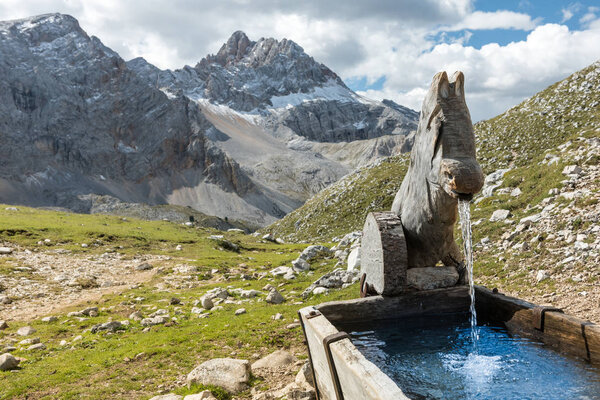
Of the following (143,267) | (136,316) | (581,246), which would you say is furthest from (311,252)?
(581,246)

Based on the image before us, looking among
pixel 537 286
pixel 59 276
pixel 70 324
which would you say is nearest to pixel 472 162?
pixel 537 286

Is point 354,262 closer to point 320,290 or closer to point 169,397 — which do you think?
point 320,290

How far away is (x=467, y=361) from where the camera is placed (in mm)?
6094

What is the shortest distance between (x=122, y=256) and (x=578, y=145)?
28354 millimetres

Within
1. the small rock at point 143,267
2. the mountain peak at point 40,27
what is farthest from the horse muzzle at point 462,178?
the mountain peak at point 40,27

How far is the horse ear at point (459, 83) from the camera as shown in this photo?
6.39 meters

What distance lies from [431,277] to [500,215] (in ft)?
35.8

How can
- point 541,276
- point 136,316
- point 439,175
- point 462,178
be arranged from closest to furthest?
point 462,178 < point 439,175 < point 541,276 < point 136,316

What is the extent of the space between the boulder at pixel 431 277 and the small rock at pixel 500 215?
404 inches

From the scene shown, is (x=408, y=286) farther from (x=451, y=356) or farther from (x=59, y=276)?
(x=59, y=276)

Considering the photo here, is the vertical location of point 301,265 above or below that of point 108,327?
above

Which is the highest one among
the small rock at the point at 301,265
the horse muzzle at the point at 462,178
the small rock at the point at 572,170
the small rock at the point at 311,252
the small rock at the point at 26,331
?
the small rock at the point at 572,170

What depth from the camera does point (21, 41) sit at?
176m

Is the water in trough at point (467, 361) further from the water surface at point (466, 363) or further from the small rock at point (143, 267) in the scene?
the small rock at point (143, 267)
